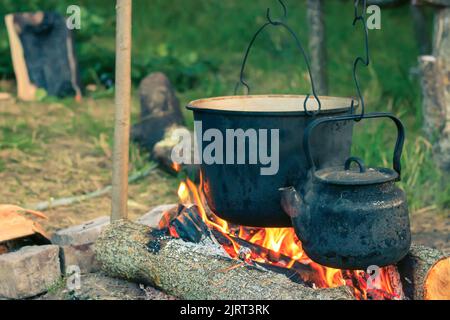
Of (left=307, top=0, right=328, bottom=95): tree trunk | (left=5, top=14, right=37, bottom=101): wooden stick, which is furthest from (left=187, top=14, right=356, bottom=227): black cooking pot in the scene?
(left=5, top=14, right=37, bottom=101): wooden stick

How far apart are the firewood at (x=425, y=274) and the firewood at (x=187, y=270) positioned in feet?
1.37

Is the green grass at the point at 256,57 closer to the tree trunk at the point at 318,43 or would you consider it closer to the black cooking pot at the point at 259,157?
the tree trunk at the point at 318,43

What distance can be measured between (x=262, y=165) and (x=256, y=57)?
5.02 meters

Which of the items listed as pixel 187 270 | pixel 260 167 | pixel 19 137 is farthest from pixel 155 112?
pixel 187 270

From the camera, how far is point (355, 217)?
2.97 metres

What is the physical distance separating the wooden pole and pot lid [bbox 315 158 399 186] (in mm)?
1135

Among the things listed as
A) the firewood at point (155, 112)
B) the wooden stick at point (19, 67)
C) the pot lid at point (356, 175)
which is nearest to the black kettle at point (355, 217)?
the pot lid at point (356, 175)

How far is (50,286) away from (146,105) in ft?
8.30

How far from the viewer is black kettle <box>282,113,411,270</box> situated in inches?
117

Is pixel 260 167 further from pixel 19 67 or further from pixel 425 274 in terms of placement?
pixel 19 67

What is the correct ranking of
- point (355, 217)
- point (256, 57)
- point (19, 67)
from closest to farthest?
1. point (355, 217)
2. point (19, 67)
3. point (256, 57)

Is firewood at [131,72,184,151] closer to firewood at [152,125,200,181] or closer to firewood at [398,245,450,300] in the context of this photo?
firewood at [152,125,200,181]
